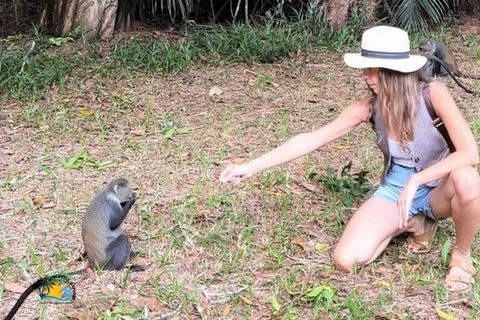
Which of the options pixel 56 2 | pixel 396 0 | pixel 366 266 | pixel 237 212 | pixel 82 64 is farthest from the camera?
pixel 396 0

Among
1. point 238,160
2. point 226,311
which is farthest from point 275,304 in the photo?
point 238,160

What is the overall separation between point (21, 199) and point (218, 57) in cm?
283

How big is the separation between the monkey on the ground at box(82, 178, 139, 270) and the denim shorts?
4.05 feet

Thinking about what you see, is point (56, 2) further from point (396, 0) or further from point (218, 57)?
point (396, 0)

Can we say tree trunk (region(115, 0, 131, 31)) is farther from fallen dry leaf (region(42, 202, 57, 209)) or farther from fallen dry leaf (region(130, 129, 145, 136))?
fallen dry leaf (region(42, 202, 57, 209))

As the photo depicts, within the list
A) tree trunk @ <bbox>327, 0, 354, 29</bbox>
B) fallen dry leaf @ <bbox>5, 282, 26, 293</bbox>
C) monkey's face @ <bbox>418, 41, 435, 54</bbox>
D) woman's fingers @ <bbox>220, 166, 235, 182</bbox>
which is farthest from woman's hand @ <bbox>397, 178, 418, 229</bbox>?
tree trunk @ <bbox>327, 0, 354, 29</bbox>

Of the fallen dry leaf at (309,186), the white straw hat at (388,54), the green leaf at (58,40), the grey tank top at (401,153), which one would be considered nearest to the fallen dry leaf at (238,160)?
the fallen dry leaf at (309,186)

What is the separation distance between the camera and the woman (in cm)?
305

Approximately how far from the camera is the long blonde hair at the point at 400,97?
10.3 feet

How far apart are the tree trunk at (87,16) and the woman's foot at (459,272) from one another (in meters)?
4.48

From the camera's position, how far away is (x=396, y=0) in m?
7.61

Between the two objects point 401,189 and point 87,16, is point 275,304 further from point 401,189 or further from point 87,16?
point 87,16

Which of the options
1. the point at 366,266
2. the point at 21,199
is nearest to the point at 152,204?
the point at 21,199

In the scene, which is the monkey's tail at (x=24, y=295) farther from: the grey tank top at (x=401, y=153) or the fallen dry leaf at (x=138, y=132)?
the fallen dry leaf at (x=138, y=132)
